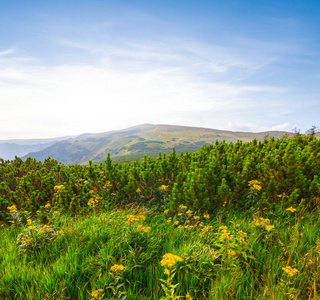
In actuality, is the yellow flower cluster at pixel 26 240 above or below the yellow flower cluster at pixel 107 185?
below

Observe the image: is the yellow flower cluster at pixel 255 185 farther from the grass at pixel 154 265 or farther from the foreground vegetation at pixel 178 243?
the grass at pixel 154 265

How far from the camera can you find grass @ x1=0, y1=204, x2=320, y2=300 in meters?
2.26

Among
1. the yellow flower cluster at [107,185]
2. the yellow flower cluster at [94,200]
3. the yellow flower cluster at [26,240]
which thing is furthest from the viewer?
the yellow flower cluster at [107,185]

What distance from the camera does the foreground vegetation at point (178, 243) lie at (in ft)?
7.52

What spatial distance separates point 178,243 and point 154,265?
0.72 m

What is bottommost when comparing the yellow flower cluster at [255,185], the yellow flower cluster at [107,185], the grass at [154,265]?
the grass at [154,265]

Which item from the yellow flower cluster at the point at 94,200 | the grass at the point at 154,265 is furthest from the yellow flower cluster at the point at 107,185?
the grass at the point at 154,265

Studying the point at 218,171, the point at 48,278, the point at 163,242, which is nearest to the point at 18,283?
the point at 48,278

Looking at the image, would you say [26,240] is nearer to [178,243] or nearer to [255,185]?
[178,243]

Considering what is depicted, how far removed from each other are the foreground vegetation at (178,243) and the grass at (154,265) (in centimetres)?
2

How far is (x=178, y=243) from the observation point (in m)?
3.27

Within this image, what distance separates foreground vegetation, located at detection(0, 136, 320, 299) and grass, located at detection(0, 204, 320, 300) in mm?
15

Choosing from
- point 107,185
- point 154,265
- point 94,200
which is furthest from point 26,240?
point 107,185

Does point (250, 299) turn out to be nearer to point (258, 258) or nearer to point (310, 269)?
point (258, 258)
